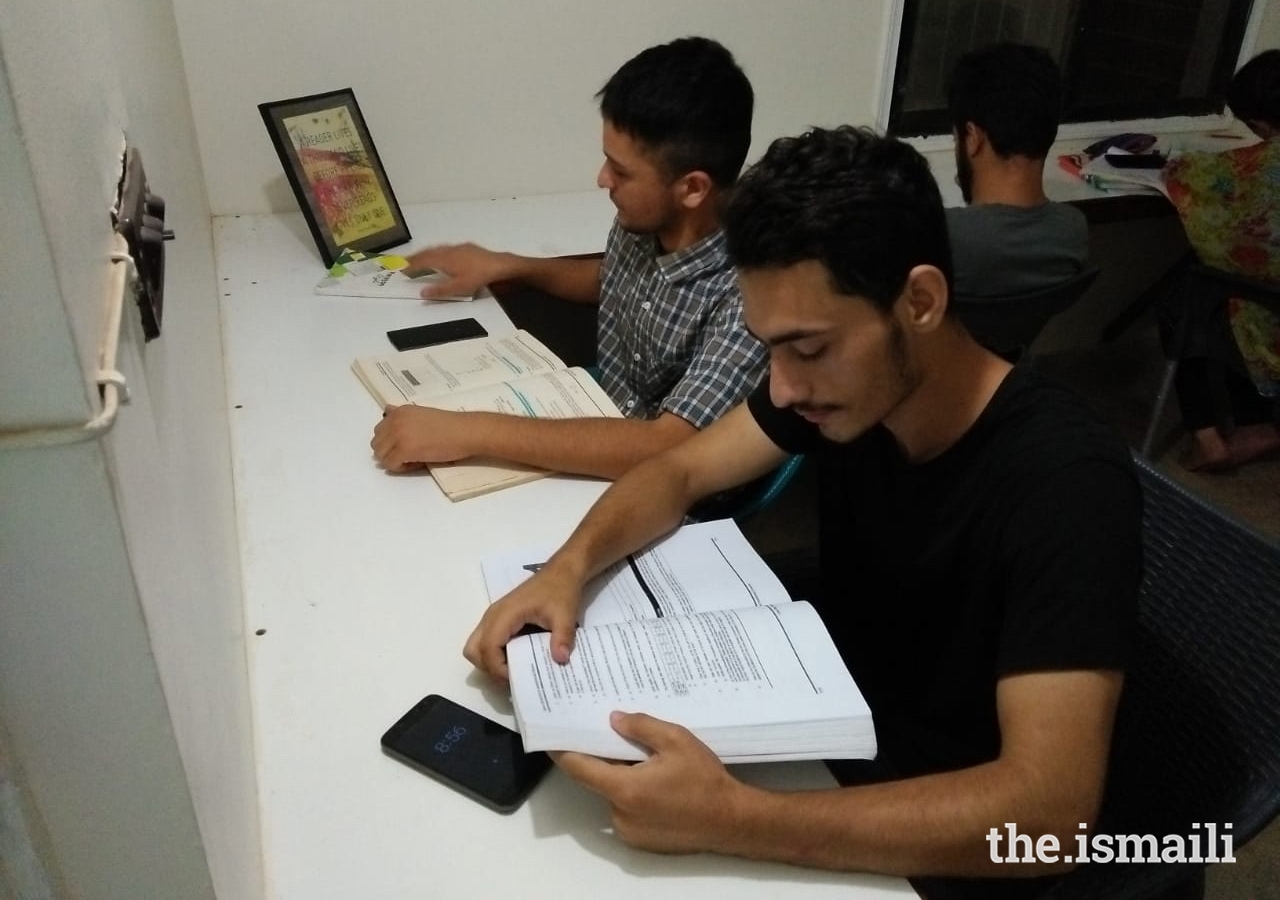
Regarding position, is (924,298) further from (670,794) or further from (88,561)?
(88,561)

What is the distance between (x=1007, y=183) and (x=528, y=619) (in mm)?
1636

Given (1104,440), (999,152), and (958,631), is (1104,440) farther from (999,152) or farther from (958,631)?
(999,152)

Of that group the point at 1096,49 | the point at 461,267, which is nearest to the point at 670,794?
the point at 461,267

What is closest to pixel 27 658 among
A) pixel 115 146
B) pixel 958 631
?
pixel 115 146

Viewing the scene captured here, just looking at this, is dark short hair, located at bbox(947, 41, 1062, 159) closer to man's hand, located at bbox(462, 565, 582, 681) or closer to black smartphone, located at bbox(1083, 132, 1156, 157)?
black smartphone, located at bbox(1083, 132, 1156, 157)

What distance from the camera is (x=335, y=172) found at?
202cm

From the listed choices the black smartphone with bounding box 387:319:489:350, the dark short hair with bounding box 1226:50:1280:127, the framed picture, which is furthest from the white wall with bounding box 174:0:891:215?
the dark short hair with bounding box 1226:50:1280:127

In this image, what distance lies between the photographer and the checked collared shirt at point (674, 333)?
1.38 m

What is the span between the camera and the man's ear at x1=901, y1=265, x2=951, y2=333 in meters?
0.97

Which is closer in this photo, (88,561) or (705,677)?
(88,561)

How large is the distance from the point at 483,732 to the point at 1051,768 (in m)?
0.49

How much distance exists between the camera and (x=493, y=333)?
1.71 metres

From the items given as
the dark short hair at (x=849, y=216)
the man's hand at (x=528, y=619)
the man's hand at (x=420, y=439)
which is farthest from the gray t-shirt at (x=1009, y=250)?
the man's hand at (x=528, y=619)

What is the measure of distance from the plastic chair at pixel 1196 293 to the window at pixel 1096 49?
2.02ft
